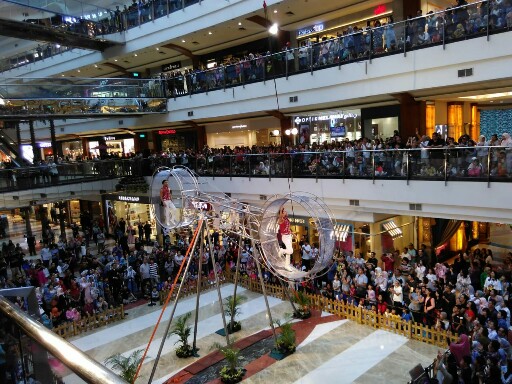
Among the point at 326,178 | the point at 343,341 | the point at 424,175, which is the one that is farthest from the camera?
the point at 326,178

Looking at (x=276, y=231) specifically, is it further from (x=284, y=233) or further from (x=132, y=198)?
(x=132, y=198)

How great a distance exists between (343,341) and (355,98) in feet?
32.2

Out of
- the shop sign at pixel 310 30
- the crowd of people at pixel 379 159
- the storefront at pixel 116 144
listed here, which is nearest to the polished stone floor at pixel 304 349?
the crowd of people at pixel 379 159

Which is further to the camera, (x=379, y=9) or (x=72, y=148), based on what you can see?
(x=72, y=148)

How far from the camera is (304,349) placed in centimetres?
1260

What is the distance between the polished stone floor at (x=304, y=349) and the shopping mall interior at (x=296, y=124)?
63 mm

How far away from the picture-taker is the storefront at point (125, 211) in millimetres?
27797

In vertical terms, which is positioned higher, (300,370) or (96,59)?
(96,59)

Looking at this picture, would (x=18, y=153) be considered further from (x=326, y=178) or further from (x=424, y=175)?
(x=424, y=175)

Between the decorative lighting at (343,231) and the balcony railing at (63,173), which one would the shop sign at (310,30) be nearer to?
the decorative lighting at (343,231)

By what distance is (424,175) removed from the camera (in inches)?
566

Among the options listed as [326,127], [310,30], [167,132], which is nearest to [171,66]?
[167,132]

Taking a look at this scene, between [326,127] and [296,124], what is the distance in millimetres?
1802

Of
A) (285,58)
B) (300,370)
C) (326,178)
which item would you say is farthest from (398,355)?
(285,58)
